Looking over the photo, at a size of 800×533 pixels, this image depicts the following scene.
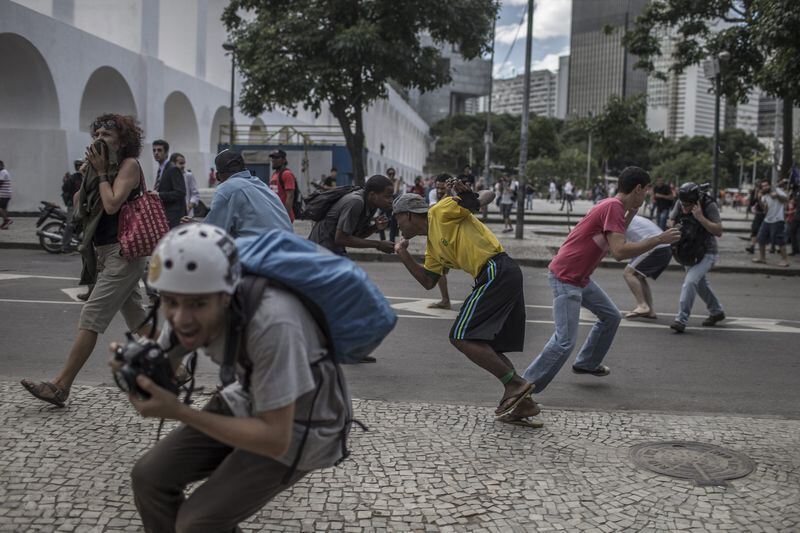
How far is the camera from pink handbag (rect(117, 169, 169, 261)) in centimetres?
497

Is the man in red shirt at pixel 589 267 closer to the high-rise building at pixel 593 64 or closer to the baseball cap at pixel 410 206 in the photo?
the baseball cap at pixel 410 206

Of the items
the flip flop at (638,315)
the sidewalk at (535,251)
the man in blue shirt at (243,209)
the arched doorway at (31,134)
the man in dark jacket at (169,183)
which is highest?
the arched doorway at (31,134)

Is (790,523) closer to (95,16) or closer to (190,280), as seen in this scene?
(190,280)

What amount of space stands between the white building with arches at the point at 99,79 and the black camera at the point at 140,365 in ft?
64.9

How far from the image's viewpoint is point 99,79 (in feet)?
84.4

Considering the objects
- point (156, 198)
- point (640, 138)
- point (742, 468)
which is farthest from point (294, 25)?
point (742, 468)

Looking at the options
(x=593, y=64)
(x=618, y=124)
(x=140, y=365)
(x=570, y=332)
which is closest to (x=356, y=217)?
(x=570, y=332)

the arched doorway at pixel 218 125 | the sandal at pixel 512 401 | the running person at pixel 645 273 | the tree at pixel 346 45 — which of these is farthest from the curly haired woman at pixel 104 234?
the arched doorway at pixel 218 125

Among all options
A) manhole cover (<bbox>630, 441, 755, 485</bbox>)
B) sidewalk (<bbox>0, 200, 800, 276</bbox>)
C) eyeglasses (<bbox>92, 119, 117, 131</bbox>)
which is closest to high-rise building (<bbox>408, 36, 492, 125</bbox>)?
sidewalk (<bbox>0, 200, 800, 276</bbox>)

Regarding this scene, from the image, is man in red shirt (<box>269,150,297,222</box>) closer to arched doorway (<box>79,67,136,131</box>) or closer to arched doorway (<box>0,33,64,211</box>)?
arched doorway (<box>0,33,64,211</box>)

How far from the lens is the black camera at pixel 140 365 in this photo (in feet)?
7.18

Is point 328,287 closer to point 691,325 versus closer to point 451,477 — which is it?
point 451,477

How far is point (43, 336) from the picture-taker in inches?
286

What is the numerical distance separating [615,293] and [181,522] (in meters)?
9.92
